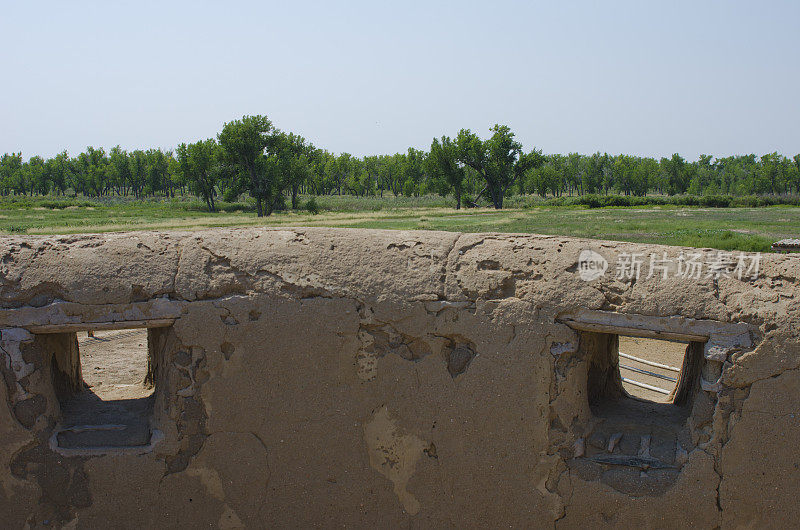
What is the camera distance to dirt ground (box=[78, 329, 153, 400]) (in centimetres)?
528

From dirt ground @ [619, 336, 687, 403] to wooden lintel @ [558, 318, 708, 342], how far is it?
159 inches

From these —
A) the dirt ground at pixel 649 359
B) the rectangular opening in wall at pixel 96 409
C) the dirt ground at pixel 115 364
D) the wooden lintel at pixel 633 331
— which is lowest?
the dirt ground at pixel 649 359

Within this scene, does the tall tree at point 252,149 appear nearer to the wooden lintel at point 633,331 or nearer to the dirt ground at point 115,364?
the dirt ground at point 115,364

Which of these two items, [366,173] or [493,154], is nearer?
[493,154]

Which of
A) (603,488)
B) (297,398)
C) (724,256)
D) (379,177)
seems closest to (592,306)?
(724,256)

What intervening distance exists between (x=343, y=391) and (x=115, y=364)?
4.70 metres

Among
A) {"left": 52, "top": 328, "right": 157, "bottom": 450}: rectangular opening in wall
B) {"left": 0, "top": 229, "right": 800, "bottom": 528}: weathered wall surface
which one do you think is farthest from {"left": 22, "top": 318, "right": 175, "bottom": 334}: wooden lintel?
{"left": 52, "top": 328, "right": 157, "bottom": 450}: rectangular opening in wall

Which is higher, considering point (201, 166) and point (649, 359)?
point (201, 166)

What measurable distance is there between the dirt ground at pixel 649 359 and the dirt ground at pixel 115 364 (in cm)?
558

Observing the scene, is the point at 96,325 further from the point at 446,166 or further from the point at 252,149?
the point at 446,166

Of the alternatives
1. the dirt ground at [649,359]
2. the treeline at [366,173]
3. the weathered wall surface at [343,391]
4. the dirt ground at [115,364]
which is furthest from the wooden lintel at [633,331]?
the treeline at [366,173]

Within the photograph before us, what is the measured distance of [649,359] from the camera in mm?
9586

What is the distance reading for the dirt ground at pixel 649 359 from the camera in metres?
7.93

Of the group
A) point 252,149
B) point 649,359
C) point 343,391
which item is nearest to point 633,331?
point 343,391
